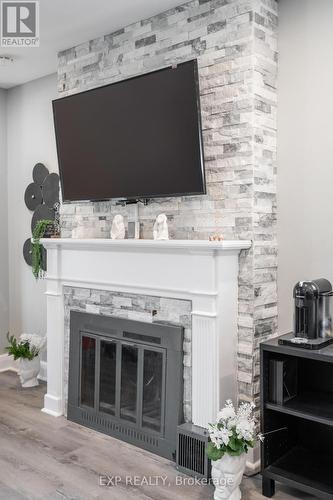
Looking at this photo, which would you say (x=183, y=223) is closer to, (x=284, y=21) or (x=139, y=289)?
(x=139, y=289)

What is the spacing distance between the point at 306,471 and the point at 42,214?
289 cm

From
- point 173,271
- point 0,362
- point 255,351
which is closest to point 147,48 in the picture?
point 173,271

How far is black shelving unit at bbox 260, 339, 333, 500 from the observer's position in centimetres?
219

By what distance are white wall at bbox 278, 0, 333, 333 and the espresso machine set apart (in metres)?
0.24

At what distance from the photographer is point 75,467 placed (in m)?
2.56

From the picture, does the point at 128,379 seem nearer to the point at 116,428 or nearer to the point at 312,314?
the point at 116,428

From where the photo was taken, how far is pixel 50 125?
405cm

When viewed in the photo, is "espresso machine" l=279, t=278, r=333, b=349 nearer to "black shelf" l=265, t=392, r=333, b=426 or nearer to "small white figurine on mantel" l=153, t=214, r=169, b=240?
"black shelf" l=265, t=392, r=333, b=426

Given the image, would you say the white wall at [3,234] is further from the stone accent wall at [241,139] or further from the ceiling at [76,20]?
the stone accent wall at [241,139]

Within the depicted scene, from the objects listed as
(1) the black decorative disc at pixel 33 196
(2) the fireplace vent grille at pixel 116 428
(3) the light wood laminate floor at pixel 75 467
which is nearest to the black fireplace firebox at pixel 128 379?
(2) the fireplace vent grille at pixel 116 428

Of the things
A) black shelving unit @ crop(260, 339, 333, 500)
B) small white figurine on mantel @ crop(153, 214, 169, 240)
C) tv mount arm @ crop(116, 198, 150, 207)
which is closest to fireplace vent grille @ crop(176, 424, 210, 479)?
black shelving unit @ crop(260, 339, 333, 500)

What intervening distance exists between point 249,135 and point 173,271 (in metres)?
0.87

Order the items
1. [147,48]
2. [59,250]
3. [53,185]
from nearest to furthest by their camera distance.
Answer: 1. [147,48]
2. [59,250]
3. [53,185]

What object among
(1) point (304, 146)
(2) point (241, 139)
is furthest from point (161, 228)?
(1) point (304, 146)
